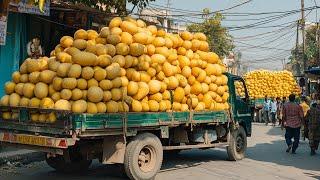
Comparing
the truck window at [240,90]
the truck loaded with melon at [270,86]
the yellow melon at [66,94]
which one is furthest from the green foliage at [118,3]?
the truck loaded with melon at [270,86]

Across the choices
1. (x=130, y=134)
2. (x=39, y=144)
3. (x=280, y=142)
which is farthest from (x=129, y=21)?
(x=280, y=142)

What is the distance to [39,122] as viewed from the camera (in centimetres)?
739

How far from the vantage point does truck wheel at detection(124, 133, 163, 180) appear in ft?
26.3

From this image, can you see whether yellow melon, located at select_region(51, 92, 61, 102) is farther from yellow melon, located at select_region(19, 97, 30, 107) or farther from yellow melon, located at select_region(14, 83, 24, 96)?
yellow melon, located at select_region(14, 83, 24, 96)

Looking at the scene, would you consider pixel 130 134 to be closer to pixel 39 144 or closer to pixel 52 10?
pixel 39 144

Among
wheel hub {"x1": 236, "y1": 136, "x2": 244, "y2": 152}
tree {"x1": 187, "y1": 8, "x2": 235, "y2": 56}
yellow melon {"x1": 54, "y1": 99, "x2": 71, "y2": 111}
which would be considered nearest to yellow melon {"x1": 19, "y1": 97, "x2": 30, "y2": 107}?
yellow melon {"x1": 54, "y1": 99, "x2": 71, "y2": 111}

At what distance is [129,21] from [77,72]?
1705mm

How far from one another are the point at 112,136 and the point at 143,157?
0.81 meters

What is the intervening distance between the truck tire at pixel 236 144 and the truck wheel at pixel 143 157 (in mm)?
3173

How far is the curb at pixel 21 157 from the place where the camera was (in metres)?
10.2

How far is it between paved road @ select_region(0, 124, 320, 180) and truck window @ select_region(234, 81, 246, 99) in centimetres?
155

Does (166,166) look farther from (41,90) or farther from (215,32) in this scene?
(215,32)

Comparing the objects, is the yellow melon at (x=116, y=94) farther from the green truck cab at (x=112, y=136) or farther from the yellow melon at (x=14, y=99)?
the yellow melon at (x=14, y=99)

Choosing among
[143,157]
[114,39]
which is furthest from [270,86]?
[114,39]
